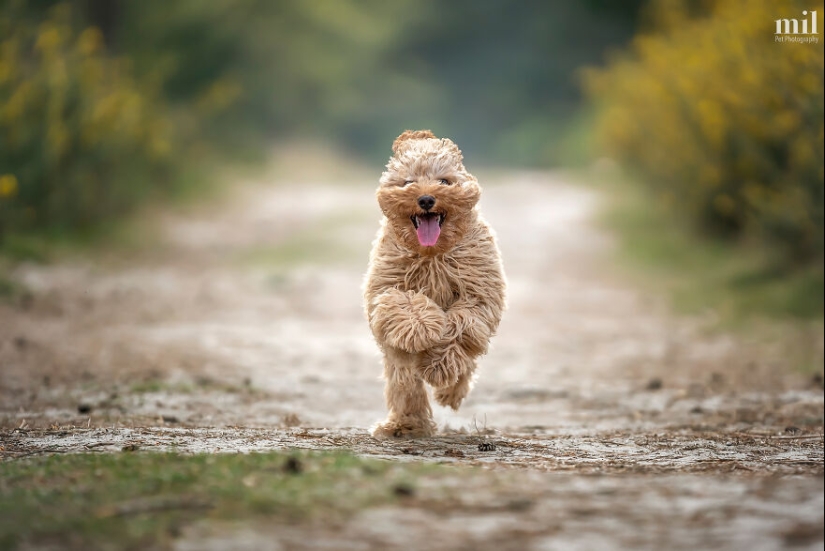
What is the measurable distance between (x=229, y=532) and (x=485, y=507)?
914mm

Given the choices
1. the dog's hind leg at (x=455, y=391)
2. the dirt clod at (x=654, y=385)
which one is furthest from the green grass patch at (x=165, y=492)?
the dirt clod at (x=654, y=385)

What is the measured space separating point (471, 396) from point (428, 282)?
107 inches

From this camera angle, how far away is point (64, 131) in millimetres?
13148

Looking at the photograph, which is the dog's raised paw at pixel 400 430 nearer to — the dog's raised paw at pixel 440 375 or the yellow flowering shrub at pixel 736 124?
the dog's raised paw at pixel 440 375

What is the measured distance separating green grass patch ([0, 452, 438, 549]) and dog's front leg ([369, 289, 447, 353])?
1.16 meters

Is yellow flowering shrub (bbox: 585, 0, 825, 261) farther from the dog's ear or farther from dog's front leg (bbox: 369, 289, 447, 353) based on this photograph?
dog's front leg (bbox: 369, 289, 447, 353)

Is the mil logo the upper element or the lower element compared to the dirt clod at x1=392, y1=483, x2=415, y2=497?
upper

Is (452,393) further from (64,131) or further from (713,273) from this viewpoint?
(64,131)

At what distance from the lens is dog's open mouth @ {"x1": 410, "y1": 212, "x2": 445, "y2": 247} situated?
18.1 feet

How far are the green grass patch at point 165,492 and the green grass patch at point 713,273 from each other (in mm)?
7244

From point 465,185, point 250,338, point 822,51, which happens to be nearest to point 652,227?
point 822,51

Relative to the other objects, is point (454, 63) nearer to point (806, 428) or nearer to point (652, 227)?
point (652, 227)

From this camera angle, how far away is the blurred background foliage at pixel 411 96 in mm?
11594

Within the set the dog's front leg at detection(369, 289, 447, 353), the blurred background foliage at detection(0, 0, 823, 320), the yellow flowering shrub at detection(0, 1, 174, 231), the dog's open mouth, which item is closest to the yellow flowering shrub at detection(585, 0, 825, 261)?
the blurred background foliage at detection(0, 0, 823, 320)
